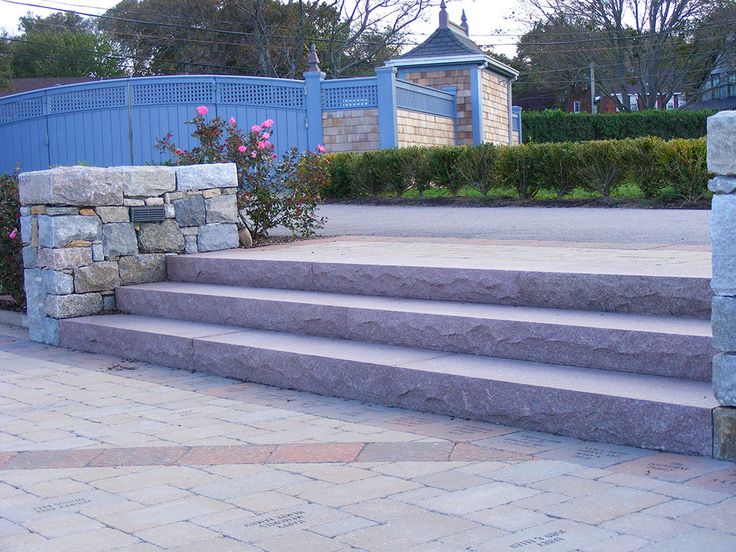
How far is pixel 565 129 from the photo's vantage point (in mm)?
36688

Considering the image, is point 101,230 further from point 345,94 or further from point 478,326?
point 345,94

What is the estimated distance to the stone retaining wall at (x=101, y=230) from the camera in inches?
320

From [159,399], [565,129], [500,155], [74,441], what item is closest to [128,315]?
[159,399]

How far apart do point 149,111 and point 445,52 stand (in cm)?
906

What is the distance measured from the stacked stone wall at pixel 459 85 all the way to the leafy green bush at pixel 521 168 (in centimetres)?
1104

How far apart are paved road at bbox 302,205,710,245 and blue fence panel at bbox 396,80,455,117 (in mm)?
7411

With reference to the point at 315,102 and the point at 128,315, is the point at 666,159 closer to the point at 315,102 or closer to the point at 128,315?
the point at 128,315

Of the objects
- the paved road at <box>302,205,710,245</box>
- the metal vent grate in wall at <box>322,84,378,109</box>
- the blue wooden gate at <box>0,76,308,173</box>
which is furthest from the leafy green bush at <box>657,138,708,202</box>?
the blue wooden gate at <box>0,76,308,173</box>

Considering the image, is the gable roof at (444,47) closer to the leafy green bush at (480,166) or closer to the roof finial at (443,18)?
the roof finial at (443,18)

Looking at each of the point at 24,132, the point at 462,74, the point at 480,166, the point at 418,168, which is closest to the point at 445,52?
the point at 462,74

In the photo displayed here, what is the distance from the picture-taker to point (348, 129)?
2036 cm

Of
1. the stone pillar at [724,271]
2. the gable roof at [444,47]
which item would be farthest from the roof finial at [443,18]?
the stone pillar at [724,271]

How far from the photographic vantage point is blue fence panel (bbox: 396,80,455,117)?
67.8ft

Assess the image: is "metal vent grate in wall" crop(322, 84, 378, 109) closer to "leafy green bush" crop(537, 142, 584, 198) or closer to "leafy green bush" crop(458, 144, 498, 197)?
"leafy green bush" crop(458, 144, 498, 197)
